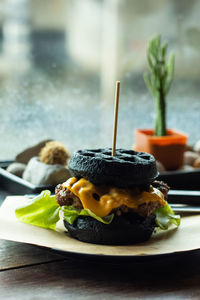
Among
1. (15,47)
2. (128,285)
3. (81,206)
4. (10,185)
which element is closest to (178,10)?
(15,47)

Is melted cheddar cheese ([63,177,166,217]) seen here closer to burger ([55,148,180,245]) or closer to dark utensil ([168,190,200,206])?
burger ([55,148,180,245])

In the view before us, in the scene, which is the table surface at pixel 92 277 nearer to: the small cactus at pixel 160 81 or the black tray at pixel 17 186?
the black tray at pixel 17 186

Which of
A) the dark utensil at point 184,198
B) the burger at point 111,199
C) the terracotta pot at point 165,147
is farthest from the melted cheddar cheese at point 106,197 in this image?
the terracotta pot at point 165,147

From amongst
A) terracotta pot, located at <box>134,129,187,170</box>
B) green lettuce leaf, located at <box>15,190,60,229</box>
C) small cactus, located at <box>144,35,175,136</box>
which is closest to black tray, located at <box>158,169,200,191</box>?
terracotta pot, located at <box>134,129,187,170</box>

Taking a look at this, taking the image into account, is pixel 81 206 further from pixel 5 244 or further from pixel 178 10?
pixel 178 10

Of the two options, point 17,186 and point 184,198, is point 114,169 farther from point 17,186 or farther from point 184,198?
point 17,186

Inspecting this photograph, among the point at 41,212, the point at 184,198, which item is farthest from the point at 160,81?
the point at 41,212
